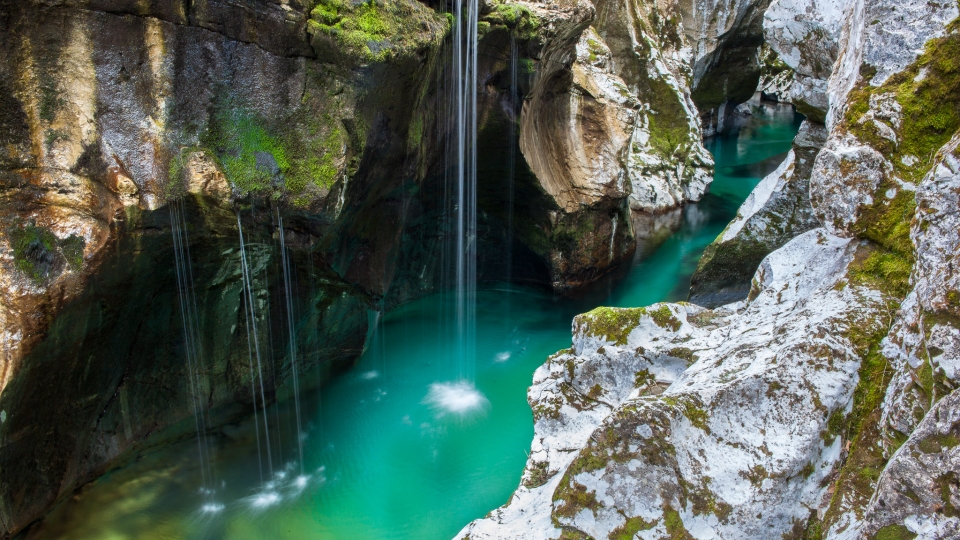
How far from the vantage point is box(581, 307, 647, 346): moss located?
6.81 metres

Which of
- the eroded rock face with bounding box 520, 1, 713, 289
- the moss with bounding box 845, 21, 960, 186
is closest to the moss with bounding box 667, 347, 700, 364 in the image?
the moss with bounding box 845, 21, 960, 186

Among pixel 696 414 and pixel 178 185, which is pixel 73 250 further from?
pixel 696 414

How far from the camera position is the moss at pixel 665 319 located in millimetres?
6770

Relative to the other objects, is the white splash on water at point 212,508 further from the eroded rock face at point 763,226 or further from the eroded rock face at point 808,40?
the eroded rock face at point 808,40

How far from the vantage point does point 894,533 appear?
370 cm

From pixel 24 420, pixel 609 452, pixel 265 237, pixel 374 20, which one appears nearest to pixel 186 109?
pixel 265 237

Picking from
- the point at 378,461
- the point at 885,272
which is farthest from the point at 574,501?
the point at 378,461

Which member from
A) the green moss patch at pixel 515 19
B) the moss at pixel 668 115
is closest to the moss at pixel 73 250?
the green moss patch at pixel 515 19

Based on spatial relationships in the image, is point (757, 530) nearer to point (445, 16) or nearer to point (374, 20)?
point (374, 20)

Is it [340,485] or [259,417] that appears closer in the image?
[340,485]

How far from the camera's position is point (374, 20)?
26.7 ft

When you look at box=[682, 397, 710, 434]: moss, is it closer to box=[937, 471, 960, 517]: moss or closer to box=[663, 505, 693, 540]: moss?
box=[663, 505, 693, 540]: moss

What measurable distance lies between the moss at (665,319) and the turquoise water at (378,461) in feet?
11.4

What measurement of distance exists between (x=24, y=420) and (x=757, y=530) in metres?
6.98
